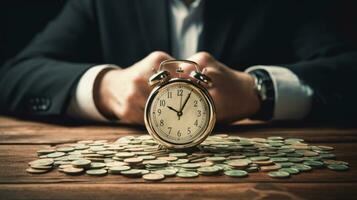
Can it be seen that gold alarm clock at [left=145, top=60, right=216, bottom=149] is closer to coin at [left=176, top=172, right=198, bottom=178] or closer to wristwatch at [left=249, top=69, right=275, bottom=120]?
coin at [left=176, top=172, right=198, bottom=178]

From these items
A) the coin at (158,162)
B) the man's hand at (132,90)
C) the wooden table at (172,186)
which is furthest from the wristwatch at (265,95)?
the coin at (158,162)

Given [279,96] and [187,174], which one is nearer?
[187,174]

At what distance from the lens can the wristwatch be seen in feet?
5.46

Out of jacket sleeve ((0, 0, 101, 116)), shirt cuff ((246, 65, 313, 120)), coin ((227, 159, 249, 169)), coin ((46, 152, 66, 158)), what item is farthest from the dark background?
coin ((227, 159, 249, 169))

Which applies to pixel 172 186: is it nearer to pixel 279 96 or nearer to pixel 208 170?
pixel 208 170

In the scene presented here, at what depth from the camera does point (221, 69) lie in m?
1.57

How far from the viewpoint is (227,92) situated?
5.11ft

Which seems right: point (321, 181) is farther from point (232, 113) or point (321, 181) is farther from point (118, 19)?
point (118, 19)

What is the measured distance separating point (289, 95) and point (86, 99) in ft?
2.33

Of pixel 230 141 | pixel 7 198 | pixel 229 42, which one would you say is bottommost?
pixel 7 198

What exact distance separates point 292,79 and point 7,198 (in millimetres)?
1165

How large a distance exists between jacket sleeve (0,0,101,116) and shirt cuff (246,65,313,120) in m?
0.68

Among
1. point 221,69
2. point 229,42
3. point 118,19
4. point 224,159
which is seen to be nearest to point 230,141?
point 224,159

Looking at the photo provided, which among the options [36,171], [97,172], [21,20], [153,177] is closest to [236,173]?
[153,177]
